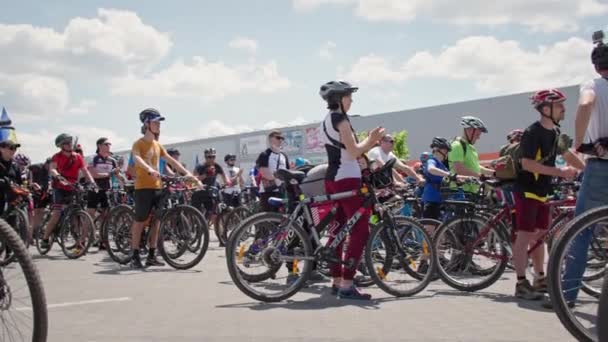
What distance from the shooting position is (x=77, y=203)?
33.8 feet

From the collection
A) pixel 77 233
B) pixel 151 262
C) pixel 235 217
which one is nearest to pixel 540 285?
pixel 151 262

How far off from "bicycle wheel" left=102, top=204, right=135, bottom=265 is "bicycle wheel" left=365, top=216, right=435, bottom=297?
14.6 feet

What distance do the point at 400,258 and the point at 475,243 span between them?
818mm

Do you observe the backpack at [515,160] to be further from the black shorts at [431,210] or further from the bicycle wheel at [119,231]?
the bicycle wheel at [119,231]

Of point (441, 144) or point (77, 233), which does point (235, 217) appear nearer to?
point (77, 233)

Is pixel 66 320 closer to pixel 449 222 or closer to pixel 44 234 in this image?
pixel 449 222

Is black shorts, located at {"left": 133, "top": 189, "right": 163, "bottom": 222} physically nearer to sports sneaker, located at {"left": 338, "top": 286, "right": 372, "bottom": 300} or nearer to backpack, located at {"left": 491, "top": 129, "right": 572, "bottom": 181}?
sports sneaker, located at {"left": 338, "top": 286, "right": 372, "bottom": 300}

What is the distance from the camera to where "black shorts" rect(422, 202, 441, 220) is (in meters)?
7.90

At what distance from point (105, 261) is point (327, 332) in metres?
6.11

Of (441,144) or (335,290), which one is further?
(441,144)

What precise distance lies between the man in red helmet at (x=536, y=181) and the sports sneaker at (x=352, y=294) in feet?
4.68

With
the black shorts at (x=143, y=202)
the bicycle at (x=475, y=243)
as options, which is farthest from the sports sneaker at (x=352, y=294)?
the black shorts at (x=143, y=202)

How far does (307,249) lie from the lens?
5848 millimetres

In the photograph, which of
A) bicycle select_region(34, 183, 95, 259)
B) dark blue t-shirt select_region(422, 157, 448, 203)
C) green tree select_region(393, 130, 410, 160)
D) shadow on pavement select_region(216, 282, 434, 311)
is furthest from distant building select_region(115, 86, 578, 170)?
shadow on pavement select_region(216, 282, 434, 311)
